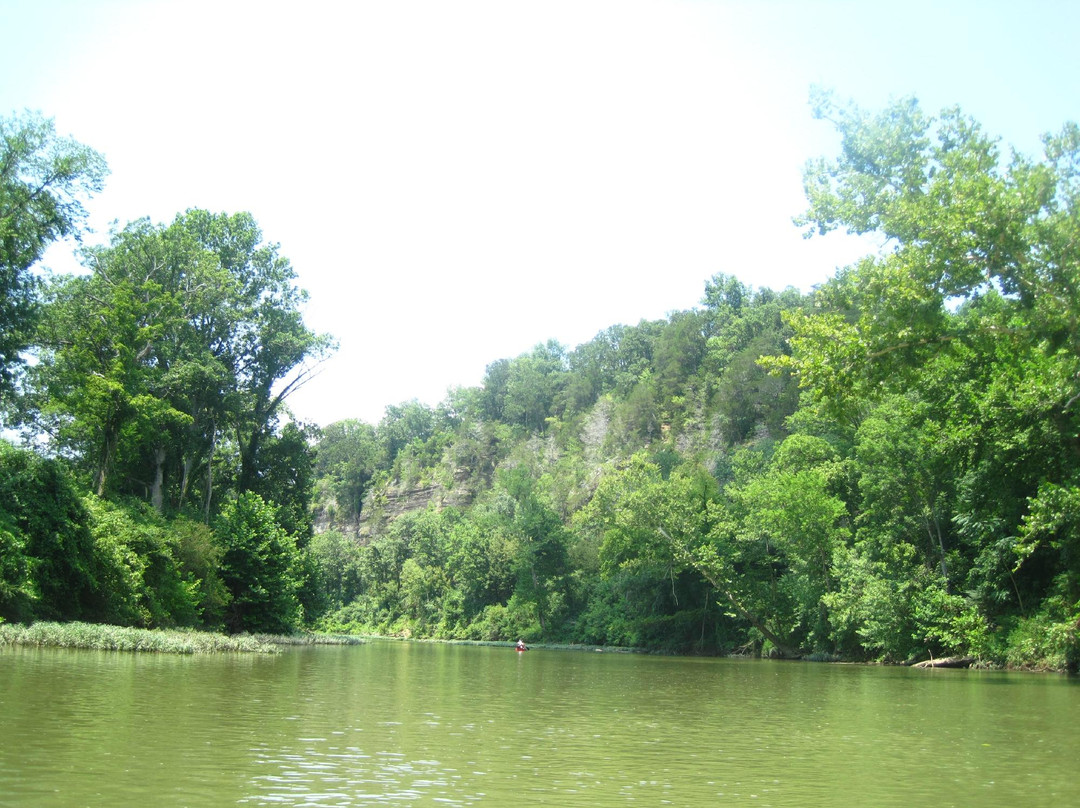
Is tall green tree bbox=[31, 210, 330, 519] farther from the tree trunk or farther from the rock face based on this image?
the rock face

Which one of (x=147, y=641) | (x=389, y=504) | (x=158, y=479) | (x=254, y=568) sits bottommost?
(x=147, y=641)

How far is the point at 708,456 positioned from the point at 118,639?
6300 centimetres

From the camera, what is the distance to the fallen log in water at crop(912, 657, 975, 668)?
42.5m

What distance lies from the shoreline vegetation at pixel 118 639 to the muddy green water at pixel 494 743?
377 cm

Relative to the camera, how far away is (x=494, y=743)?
14.0 m

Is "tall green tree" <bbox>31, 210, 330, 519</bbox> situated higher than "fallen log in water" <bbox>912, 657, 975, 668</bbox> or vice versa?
"tall green tree" <bbox>31, 210, 330, 519</bbox>

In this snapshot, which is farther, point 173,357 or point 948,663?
point 173,357

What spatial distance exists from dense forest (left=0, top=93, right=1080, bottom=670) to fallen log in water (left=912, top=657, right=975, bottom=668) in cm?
113

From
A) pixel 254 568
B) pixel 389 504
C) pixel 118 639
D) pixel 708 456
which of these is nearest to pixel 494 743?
pixel 118 639

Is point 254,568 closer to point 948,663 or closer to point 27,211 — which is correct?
point 27,211

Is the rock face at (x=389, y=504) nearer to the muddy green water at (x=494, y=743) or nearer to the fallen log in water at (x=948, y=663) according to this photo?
the fallen log in water at (x=948, y=663)

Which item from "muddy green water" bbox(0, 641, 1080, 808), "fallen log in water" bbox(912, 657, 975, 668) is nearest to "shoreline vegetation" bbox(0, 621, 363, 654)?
"muddy green water" bbox(0, 641, 1080, 808)

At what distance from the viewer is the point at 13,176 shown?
1512 inches

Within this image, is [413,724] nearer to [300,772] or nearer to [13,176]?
[300,772]
